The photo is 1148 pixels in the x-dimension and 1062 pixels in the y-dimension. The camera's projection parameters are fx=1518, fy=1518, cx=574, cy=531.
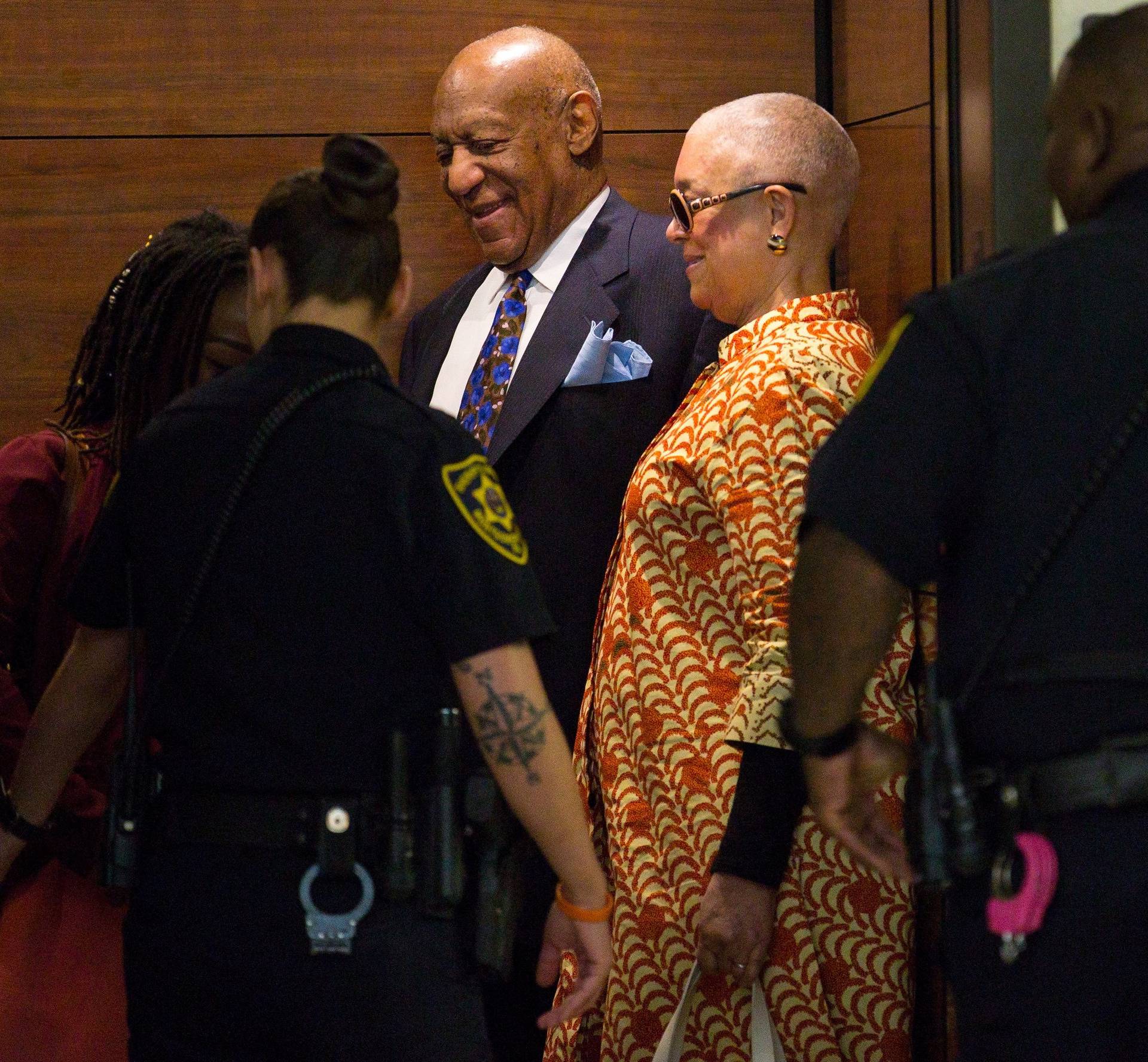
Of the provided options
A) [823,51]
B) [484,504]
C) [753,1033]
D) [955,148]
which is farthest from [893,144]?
[753,1033]

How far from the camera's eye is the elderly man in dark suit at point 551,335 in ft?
8.38

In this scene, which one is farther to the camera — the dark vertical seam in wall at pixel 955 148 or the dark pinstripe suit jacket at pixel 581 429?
the dark pinstripe suit jacket at pixel 581 429

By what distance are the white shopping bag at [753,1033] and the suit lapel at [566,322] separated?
0.98 m

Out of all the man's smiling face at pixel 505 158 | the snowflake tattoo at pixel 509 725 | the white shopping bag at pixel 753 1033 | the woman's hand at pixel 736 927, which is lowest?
the white shopping bag at pixel 753 1033

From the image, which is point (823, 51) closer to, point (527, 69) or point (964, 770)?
point (527, 69)

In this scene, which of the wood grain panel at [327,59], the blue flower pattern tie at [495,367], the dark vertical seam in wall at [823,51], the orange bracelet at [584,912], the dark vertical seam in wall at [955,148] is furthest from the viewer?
the dark vertical seam in wall at [823,51]

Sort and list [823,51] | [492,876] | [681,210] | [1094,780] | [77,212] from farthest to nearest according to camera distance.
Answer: [823,51], [77,212], [681,210], [492,876], [1094,780]

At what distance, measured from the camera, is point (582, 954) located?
1678mm

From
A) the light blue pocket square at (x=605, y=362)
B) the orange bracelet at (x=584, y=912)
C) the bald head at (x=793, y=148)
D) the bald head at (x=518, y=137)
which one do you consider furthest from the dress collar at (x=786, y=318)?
the orange bracelet at (x=584, y=912)

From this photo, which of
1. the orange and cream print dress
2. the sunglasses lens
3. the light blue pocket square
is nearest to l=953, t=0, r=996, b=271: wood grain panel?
the orange and cream print dress

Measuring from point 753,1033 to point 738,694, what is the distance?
0.44 m

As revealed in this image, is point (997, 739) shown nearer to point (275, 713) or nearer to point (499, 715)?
point (499, 715)

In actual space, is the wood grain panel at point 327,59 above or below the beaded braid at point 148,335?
above

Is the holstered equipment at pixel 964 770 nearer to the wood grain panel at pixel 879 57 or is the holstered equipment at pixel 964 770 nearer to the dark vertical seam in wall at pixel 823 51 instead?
the wood grain panel at pixel 879 57
